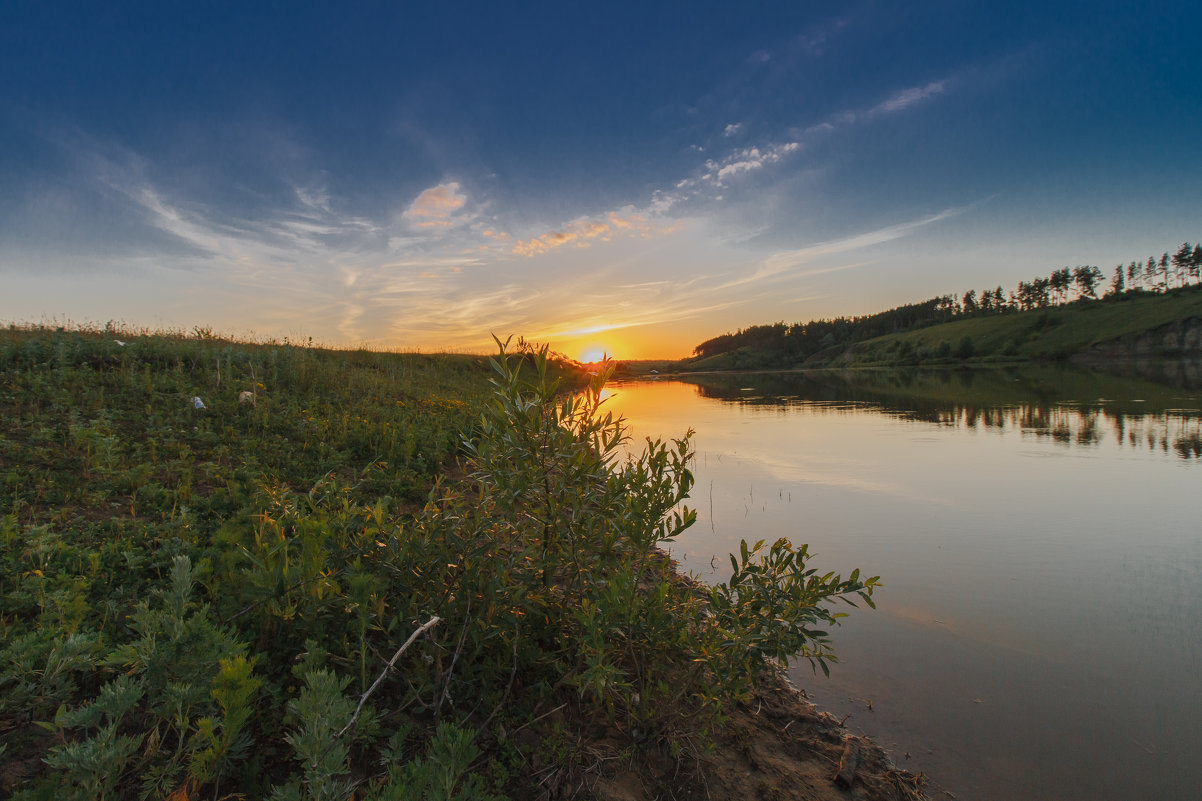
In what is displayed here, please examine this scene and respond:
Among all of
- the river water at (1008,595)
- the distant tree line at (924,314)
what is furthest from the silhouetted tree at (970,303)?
the river water at (1008,595)

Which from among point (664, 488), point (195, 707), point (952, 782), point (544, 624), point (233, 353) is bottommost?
point (952, 782)

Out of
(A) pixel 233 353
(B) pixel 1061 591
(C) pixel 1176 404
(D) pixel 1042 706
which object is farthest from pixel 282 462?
(C) pixel 1176 404

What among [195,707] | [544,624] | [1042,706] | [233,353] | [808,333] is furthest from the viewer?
[808,333]

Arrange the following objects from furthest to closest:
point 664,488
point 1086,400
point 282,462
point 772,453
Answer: point 1086,400 < point 772,453 < point 282,462 < point 664,488

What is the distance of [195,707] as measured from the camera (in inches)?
89.2

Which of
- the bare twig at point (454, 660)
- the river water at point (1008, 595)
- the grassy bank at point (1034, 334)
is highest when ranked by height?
the grassy bank at point (1034, 334)

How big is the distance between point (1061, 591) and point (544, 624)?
6.58 meters

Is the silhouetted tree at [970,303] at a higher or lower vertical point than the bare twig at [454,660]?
higher

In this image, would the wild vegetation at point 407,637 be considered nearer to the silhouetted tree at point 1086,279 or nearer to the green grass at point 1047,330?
the green grass at point 1047,330

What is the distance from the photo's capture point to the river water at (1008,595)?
12.6ft

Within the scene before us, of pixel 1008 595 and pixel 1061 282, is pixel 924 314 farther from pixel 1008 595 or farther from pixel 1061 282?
pixel 1008 595

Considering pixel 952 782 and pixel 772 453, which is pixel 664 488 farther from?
pixel 772 453

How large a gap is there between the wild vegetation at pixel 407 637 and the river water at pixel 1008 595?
185cm

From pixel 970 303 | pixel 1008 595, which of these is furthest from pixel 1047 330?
pixel 1008 595
